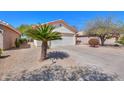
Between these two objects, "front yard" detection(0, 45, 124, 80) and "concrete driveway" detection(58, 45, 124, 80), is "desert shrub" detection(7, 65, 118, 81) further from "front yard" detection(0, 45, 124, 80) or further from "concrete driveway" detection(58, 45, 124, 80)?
"concrete driveway" detection(58, 45, 124, 80)

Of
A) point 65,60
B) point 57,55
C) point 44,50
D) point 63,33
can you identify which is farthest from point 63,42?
point 44,50

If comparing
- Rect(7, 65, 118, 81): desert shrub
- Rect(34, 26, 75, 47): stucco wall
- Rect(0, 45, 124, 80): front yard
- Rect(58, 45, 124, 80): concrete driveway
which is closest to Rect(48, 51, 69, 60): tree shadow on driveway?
Rect(0, 45, 124, 80): front yard

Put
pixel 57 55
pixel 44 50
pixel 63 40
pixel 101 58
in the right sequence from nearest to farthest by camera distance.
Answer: pixel 44 50 < pixel 57 55 < pixel 63 40 < pixel 101 58

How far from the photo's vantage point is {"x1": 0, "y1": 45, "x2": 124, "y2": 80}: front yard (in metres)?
5.24

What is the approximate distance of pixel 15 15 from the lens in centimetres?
541

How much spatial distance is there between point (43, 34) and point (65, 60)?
1.38 meters

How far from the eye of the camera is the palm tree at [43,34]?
5.73 meters

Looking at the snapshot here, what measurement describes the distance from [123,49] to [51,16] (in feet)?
13.2

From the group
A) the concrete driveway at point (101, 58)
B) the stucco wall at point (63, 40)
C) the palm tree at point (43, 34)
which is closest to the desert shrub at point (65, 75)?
the concrete driveway at point (101, 58)

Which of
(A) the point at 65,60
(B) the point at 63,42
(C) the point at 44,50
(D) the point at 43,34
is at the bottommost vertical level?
(A) the point at 65,60

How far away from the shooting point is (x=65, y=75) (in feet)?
16.3

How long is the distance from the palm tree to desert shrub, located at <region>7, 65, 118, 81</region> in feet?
2.70

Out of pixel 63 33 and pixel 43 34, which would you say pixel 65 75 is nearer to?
pixel 43 34
